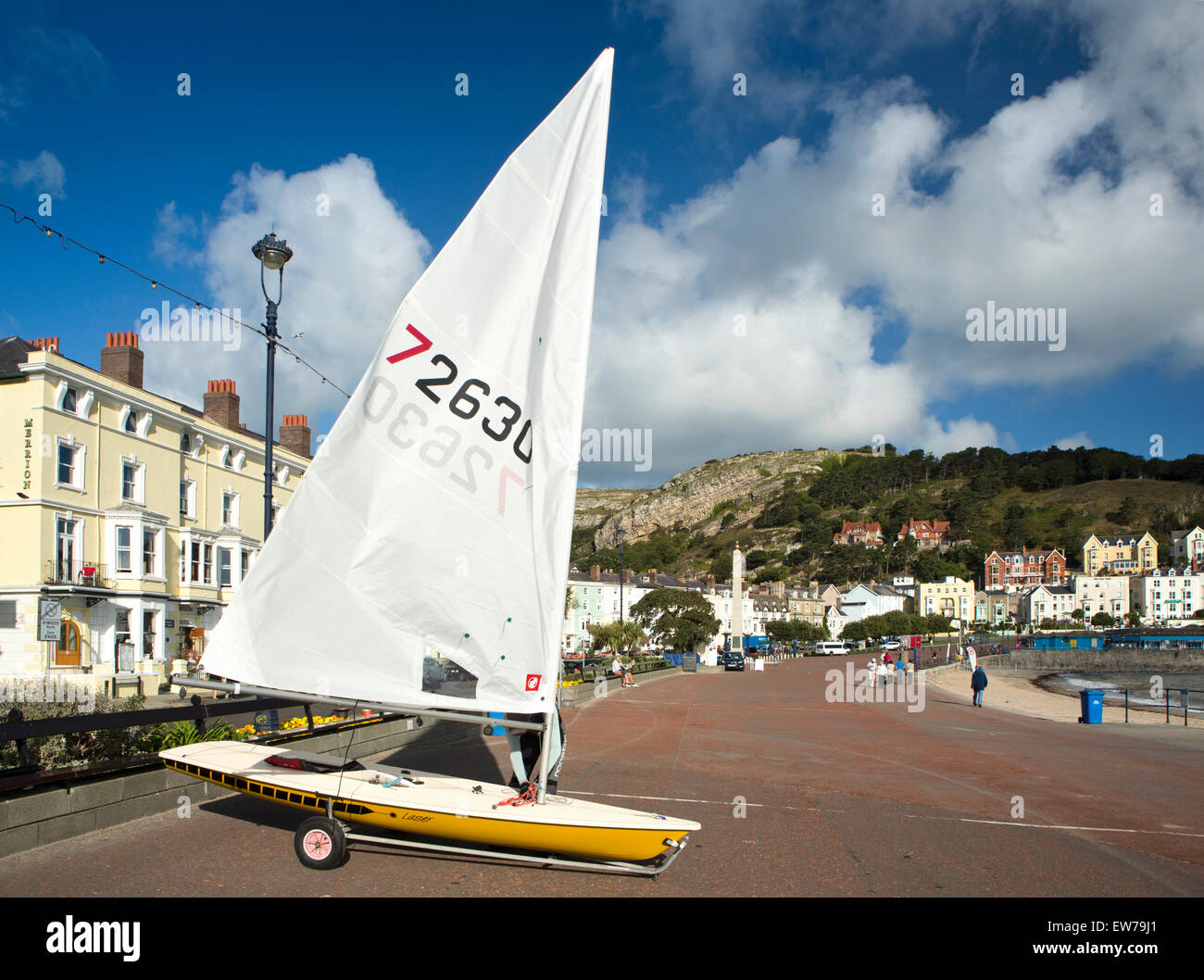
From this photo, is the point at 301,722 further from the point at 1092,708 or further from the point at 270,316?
the point at 1092,708

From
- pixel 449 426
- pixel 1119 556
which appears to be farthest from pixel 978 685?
pixel 1119 556

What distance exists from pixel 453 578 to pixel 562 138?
3.98m

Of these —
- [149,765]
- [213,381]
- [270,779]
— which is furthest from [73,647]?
[270,779]

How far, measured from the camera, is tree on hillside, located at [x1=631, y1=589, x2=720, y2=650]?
67.6m

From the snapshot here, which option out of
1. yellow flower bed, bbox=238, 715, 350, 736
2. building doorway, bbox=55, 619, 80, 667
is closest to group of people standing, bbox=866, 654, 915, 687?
yellow flower bed, bbox=238, 715, 350, 736

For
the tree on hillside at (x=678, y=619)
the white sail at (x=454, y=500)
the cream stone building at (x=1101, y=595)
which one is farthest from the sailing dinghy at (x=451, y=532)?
the cream stone building at (x=1101, y=595)

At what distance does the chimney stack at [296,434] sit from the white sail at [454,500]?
1636 inches

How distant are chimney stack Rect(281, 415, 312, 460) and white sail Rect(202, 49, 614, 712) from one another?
1636 inches

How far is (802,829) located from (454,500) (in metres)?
4.93

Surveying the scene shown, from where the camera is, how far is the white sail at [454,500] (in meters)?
6.66

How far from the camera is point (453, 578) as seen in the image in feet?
22.0

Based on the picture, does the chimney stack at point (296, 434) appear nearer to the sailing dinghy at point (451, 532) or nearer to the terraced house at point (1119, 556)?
the sailing dinghy at point (451, 532)

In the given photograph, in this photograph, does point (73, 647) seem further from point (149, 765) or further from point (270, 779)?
point (270, 779)

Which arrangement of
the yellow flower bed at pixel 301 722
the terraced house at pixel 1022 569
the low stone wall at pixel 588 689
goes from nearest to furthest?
the yellow flower bed at pixel 301 722 < the low stone wall at pixel 588 689 < the terraced house at pixel 1022 569
